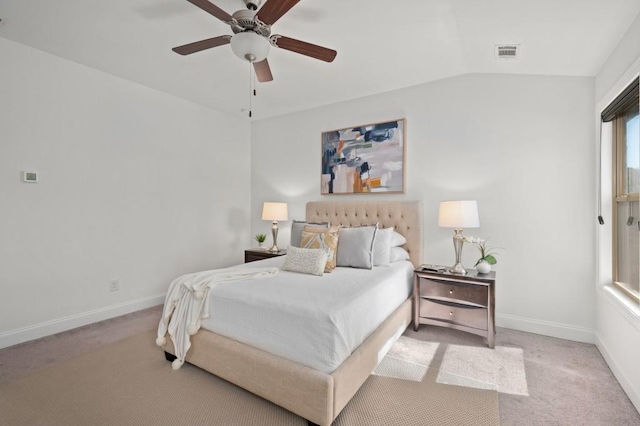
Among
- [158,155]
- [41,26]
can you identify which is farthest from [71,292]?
[41,26]

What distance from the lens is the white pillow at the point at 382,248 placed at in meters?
3.18

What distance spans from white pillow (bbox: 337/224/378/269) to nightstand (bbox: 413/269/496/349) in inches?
20.3

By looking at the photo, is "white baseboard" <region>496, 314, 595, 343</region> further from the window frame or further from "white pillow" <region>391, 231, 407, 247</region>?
"white pillow" <region>391, 231, 407, 247</region>

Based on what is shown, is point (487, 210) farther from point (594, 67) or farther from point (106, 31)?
point (106, 31)

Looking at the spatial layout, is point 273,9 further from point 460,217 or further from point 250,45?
point 460,217

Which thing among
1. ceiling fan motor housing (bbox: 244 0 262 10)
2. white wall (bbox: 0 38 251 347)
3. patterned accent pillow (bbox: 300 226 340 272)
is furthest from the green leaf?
white wall (bbox: 0 38 251 347)

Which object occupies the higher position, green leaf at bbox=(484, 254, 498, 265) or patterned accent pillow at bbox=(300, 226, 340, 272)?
patterned accent pillow at bbox=(300, 226, 340, 272)

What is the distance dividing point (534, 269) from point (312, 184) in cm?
282

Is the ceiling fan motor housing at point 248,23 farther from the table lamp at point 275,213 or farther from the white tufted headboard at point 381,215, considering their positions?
the table lamp at point 275,213

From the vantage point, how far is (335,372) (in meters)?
1.67

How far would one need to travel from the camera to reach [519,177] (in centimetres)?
308

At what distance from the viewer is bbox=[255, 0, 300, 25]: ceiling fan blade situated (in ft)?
5.92

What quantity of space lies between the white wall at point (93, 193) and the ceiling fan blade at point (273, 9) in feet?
7.96

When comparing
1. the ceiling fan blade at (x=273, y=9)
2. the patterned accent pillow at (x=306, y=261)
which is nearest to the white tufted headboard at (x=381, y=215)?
the patterned accent pillow at (x=306, y=261)
